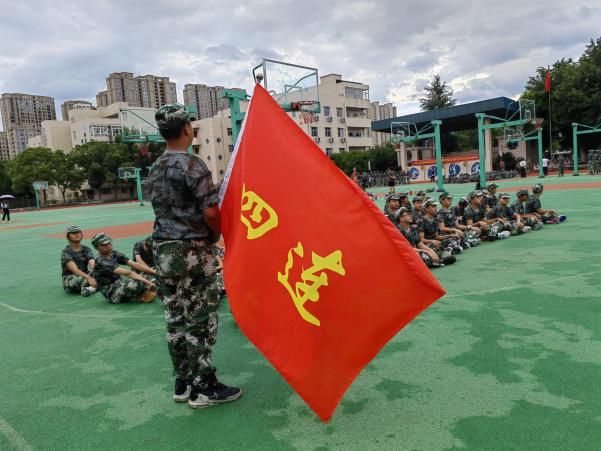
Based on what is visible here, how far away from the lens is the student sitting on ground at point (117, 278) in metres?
6.33

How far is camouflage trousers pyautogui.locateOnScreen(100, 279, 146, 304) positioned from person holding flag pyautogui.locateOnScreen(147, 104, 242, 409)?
327 centimetres

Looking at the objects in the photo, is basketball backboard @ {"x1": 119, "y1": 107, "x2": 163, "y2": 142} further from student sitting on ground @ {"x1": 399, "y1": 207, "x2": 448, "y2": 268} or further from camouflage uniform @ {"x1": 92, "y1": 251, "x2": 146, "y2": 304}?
student sitting on ground @ {"x1": 399, "y1": 207, "x2": 448, "y2": 268}

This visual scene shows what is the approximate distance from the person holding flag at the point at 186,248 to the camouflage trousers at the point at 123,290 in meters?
3.27

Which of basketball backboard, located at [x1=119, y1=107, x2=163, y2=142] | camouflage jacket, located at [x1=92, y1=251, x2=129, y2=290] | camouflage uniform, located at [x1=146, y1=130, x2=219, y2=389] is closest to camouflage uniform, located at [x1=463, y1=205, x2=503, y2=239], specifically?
camouflage jacket, located at [x1=92, y1=251, x2=129, y2=290]

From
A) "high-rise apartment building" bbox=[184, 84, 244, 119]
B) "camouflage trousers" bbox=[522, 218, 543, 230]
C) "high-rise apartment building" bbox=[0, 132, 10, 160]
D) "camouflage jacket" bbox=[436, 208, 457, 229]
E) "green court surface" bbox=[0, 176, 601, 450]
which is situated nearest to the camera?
"green court surface" bbox=[0, 176, 601, 450]

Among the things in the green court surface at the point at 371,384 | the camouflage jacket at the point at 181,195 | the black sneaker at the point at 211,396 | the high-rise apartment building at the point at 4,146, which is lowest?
the green court surface at the point at 371,384

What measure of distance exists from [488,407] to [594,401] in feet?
2.14

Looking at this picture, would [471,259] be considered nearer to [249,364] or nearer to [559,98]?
[249,364]

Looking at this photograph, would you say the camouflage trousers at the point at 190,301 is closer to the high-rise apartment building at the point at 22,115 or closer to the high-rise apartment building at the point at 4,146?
the high-rise apartment building at the point at 22,115

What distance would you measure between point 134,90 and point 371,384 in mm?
106798

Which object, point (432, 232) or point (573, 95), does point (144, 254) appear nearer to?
point (432, 232)

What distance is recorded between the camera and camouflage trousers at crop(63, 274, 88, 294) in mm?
7167

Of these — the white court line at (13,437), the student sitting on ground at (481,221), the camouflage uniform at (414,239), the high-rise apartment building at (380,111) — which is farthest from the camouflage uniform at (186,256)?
the high-rise apartment building at (380,111)

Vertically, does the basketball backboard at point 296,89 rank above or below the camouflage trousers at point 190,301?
above
